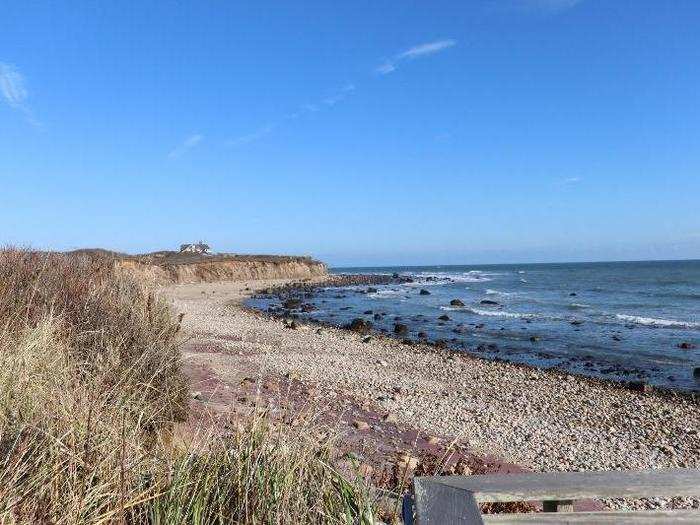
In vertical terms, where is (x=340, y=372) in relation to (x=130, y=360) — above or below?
below

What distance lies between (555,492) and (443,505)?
25.1 inches

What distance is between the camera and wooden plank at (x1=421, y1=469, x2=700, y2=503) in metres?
2.56

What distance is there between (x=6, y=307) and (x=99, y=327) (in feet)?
5.36

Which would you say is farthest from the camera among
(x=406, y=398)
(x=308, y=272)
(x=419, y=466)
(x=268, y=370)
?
(x=308, y=272)

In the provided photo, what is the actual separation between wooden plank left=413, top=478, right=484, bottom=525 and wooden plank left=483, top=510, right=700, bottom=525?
517 millimetres

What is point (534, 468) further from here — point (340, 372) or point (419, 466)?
point (340, 372)

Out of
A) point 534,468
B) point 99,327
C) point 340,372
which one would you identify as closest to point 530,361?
point 340,372

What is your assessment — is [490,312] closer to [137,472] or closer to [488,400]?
[488,400]

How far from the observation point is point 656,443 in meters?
9.93

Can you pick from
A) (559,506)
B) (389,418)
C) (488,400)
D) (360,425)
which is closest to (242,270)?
(488,400)

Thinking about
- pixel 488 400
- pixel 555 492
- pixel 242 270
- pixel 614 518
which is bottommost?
pixel 488 400

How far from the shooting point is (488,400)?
40.5 ft

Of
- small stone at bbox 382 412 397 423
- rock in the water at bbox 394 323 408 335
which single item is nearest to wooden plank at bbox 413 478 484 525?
small stone at bbox 382 412 397 423

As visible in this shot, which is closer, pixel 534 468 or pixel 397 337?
pixel 534 468
